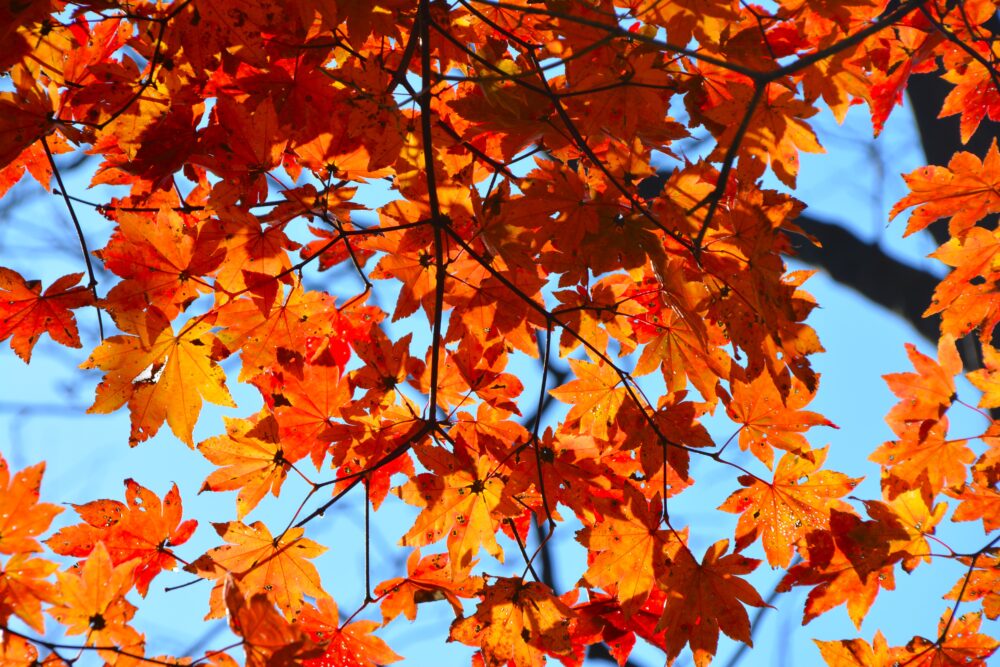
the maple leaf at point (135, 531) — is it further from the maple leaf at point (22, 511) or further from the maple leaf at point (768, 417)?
the maple leaf at point (768, 417)

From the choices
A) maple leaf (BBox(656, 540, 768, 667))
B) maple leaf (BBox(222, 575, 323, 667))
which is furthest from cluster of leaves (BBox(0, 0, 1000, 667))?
maple leaf (BBox(222, 575, 323, 667))

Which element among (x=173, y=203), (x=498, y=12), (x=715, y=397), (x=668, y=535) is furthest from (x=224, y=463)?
(x=498, y=12)

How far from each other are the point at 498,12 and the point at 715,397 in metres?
1.09

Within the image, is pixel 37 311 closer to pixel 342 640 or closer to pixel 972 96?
pixel 342 640

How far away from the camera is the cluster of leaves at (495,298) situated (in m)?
1.54

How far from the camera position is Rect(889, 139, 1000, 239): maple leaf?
1.86 meters

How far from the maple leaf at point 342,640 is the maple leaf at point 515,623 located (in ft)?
0.63

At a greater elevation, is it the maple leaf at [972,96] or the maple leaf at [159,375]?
the maple leaf at [972,96]

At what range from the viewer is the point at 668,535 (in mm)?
1663

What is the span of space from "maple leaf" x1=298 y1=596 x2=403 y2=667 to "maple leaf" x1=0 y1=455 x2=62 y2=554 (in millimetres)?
591

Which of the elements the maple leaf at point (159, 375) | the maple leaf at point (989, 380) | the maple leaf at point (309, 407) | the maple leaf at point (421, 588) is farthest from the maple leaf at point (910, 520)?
the maple leaf at point (159, 375)

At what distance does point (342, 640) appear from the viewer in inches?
66.7

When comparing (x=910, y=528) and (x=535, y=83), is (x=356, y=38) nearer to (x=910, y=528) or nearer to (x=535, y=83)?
(x=535, y=83)

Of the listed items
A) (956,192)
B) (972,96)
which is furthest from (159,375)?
(972,96)
